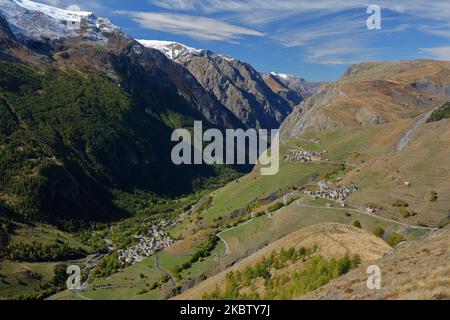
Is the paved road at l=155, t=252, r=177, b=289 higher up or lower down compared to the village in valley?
lower down

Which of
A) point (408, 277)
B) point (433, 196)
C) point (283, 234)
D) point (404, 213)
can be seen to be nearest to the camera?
point (408, 277)

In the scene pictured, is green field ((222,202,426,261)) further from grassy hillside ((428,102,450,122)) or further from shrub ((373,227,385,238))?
grassy hillside ((428,102,450,122))

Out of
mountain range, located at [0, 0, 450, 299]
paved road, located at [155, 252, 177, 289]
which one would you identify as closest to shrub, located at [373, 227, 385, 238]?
mountain range, located at [0, 0, 450, 299]

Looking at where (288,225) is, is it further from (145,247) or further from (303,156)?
(303,156)

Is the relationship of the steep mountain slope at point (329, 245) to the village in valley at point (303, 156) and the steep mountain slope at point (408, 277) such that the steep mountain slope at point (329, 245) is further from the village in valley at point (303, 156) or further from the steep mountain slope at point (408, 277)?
the village in valley at point (303, 156)

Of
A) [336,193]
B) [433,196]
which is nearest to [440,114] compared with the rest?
[336,193]
